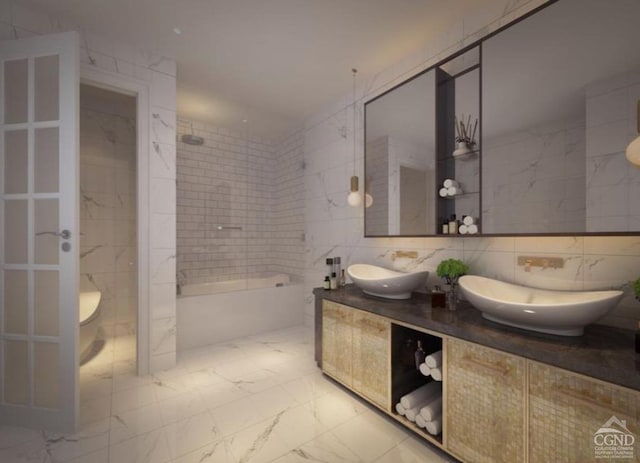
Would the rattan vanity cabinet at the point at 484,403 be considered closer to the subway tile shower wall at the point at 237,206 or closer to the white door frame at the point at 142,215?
the white door frame at the point at 142,215

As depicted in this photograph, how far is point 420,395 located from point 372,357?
363 mm

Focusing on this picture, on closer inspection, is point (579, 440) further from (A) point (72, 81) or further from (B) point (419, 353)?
(A) point (72, 81)

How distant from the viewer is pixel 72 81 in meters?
1.82

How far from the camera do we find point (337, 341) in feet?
7.53

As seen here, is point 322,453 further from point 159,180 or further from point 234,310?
point 159,180

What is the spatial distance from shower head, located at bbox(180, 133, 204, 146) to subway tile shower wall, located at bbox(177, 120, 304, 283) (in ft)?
0.15

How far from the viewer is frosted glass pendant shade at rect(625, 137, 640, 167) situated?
49.8 inches

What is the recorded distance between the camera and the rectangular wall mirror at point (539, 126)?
1.40 m

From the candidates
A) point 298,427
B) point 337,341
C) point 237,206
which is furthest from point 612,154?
point 237,206

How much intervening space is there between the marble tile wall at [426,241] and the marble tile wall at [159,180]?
1.66m

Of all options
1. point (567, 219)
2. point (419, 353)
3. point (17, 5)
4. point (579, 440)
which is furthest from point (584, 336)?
point (17, 5)

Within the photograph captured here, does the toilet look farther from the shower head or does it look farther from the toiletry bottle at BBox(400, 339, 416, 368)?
the toiletry bottle at BBox(400, 339, 416, 368)

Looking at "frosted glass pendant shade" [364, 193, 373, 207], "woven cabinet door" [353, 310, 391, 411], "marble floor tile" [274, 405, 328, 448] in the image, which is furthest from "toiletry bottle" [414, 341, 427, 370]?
"frosted glass pendant shade" [364, 193, 373, 207]

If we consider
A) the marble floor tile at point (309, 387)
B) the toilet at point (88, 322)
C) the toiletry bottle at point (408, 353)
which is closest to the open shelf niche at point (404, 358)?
the toiletry bottle at point (408, 353)
